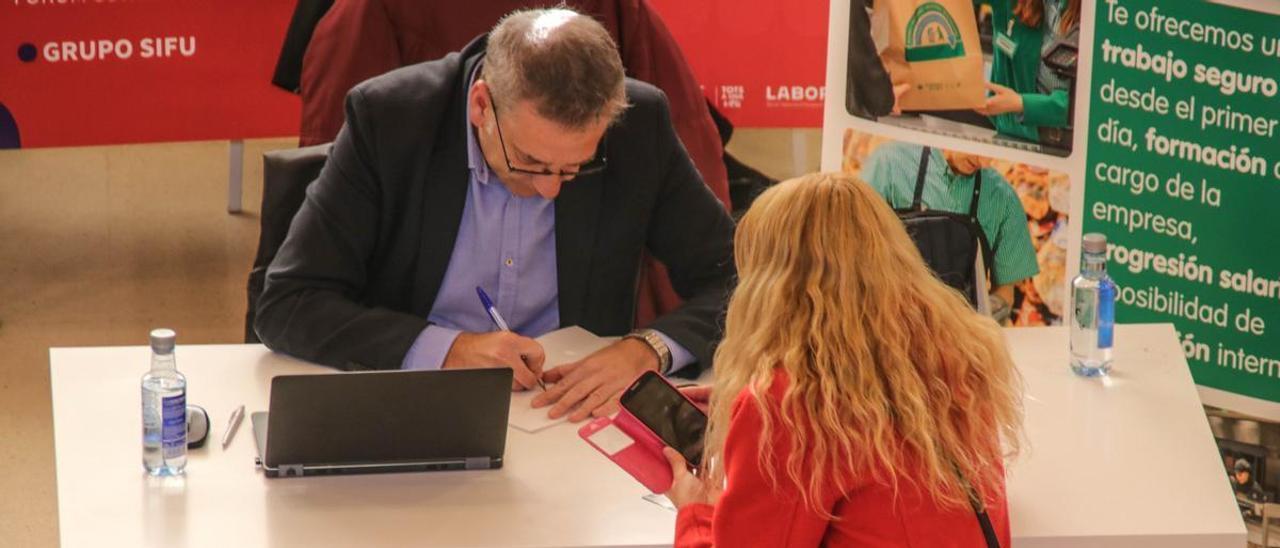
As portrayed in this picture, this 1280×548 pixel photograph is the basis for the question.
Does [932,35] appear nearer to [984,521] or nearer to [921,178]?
[921,178]

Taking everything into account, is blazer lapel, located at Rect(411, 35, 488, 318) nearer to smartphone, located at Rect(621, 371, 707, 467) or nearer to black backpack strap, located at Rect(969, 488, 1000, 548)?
smartphone, located at Rect(621, 371, 707, 467)

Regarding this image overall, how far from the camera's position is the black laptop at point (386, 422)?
235 centimetres

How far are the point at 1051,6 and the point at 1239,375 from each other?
88 centimetres

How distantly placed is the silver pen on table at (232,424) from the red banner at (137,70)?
115 inches

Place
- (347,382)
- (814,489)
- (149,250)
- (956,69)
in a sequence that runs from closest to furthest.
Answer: (814,489) → (347,382) → (956,69) → (149,250)

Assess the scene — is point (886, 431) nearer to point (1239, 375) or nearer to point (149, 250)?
point (1239, 375)

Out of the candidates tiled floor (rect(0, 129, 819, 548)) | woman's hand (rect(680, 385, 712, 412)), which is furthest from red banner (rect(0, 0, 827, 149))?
woman's hand (rect(680, 385, 712, 412))

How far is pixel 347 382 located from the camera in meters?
2.34

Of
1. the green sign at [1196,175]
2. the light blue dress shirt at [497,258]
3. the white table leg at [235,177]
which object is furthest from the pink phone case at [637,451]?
the white table leg at [235,177]

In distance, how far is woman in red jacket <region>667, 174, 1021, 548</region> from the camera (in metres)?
2.05

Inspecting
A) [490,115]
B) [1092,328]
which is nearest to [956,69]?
[1092,328]

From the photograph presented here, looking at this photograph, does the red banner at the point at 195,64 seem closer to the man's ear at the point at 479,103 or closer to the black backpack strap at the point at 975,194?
the black backpack strap at the point at 975,194

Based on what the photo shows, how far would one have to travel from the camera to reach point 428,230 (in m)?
2.99

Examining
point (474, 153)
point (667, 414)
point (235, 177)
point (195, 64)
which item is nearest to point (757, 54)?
point (195, 64)
